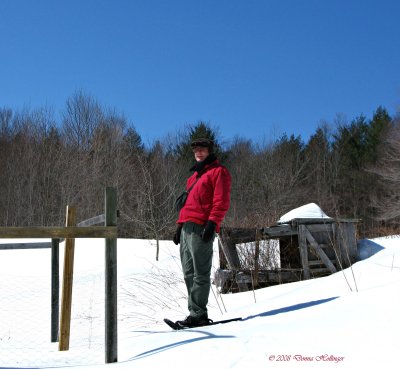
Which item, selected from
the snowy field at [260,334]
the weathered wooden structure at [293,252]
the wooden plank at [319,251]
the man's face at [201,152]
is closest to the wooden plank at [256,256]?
the weathered wooden structure at [293,252]

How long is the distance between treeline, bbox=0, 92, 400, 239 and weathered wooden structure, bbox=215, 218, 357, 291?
47.9ft

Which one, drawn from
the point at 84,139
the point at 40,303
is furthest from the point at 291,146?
the point at 40,303

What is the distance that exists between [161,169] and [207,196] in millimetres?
29385

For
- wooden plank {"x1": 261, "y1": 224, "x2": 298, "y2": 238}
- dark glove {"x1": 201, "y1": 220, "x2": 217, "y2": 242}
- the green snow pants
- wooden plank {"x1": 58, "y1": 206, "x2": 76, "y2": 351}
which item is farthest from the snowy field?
wooden plank {"x1": 261, "y1": 224, "x2": 298, "y2": 238}

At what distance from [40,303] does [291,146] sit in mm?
36960

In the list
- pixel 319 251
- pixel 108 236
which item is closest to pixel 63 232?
pixel 108 236

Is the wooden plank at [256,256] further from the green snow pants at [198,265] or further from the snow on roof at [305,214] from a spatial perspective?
the green snow pants at [198,265]

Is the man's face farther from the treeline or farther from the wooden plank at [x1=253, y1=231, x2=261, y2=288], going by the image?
the treeline

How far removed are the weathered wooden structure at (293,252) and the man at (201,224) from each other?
4663 mm

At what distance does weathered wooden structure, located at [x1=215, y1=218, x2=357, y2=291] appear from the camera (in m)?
9.52

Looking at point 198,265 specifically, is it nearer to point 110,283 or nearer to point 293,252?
point 110,283

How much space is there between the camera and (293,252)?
10867mm

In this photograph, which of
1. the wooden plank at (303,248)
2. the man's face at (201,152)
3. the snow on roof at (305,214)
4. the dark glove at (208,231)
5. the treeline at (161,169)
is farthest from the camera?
the treeline at (161,169)

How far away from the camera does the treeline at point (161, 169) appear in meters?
32.1
